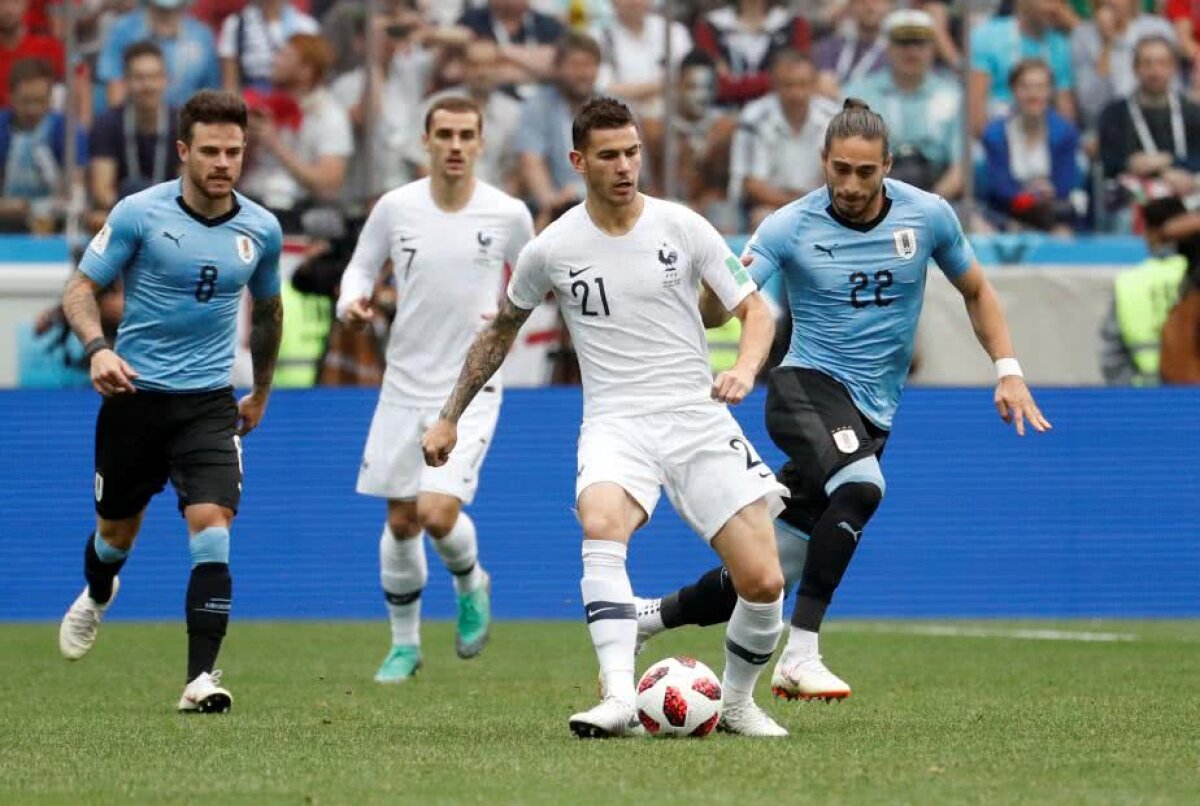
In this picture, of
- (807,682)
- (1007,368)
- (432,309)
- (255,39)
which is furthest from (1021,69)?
(807,682)

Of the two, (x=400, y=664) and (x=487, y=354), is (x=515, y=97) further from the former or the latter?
(x=487, y=354)

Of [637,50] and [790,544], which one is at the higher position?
[637,50]

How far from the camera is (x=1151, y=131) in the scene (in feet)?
53.1

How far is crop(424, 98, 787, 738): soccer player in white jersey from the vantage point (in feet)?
23.9

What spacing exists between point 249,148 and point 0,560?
3.26 m

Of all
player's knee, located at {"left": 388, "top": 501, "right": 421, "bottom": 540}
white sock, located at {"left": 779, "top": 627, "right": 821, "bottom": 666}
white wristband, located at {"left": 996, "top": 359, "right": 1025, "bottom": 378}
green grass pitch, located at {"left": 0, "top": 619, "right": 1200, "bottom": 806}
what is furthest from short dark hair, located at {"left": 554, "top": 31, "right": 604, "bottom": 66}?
white sock, located at {"left": 779, "top": 627, "right": 821, "bottom": 666}

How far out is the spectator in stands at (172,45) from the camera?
50.1 ft

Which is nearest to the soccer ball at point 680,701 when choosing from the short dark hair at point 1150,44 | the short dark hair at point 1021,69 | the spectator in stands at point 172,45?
the spectator in stands at point 172,45

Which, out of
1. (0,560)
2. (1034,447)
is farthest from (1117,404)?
(0,560)

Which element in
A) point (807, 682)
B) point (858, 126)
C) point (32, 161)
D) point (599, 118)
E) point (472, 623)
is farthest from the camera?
point (32, 161)

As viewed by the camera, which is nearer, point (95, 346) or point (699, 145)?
point (95, 346)

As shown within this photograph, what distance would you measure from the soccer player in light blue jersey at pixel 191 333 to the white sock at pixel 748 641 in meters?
2.17

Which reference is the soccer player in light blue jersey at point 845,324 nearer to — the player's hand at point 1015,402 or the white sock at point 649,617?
the white sock at point 649,617

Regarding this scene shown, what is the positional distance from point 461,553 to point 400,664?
25.8 inches
